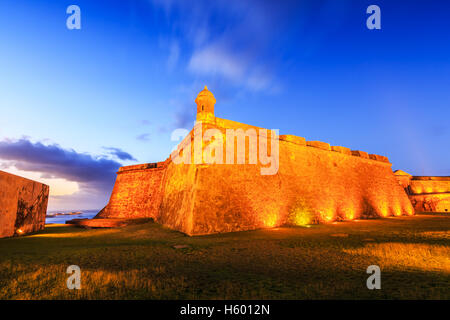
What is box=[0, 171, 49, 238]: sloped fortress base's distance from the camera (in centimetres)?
973

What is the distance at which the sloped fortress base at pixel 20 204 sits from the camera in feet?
31.9

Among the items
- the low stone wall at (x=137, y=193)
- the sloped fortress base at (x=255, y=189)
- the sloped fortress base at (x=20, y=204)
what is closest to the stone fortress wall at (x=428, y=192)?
the sloped fortress base at (x=255, y=189)

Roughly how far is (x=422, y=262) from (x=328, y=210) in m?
10.7

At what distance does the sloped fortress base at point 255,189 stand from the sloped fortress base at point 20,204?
7582mm

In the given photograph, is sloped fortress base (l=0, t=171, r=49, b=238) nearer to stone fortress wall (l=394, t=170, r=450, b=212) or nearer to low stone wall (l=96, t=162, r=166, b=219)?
low stone wall (l=96, t=162, r=166, b=219)

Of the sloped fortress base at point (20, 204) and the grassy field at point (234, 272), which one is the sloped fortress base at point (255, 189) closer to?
the grassy field at point (234, 272)

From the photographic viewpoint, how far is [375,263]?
5.19 meters

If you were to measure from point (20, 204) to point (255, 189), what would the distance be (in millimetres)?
12928

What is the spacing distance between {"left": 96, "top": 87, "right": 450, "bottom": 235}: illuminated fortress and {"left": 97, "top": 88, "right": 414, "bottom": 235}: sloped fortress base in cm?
6

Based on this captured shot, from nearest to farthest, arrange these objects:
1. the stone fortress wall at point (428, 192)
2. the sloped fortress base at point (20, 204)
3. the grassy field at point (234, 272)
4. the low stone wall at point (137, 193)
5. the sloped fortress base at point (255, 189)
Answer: the grassy field at point (234, 272) → the sloped fortress base at point (20, 204) → the sloped fortress base at point (255, 189) → the low stone wall at point (137, 193) → the stone fortress wall at point (428, 192)

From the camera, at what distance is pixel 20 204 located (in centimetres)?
1095

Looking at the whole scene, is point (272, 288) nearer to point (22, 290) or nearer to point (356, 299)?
point (356, 299)

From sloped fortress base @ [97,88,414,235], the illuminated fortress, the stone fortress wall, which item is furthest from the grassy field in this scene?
the stone fortress wall
